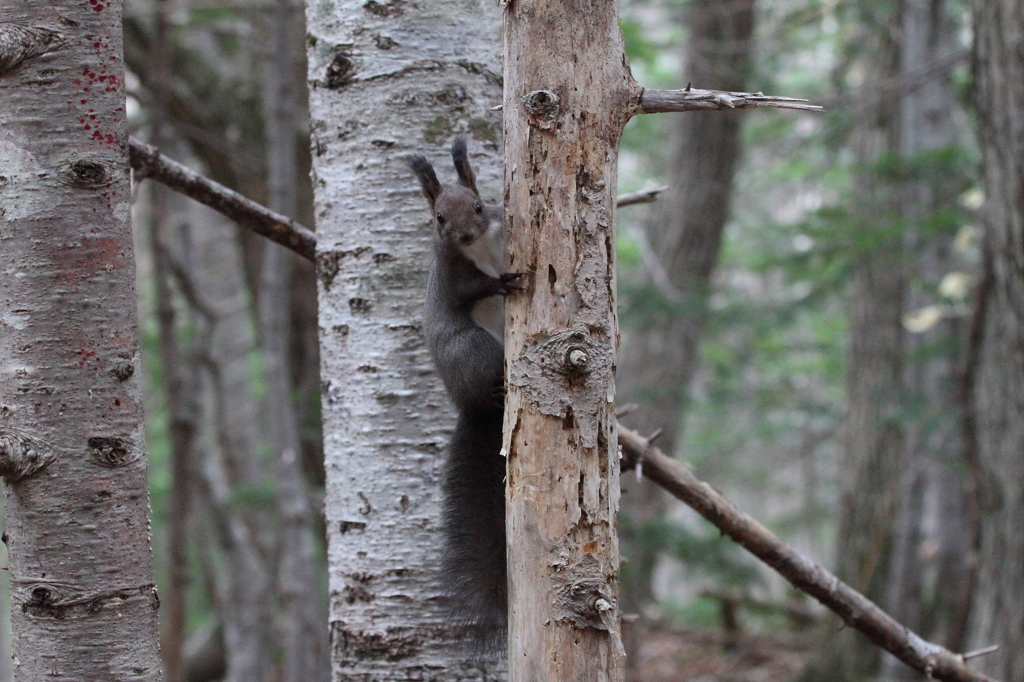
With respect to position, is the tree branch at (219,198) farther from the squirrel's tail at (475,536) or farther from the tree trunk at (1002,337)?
Result: the tree trunk at (1002,337)

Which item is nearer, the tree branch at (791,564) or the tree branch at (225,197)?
the tree branch at (225,197)

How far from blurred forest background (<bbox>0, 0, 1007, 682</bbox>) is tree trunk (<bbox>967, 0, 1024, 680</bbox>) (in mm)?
211

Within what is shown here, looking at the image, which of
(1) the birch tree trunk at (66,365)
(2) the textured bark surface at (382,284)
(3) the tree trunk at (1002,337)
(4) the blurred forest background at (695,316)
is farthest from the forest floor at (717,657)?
(1) the birch tree trunk at (66,365)

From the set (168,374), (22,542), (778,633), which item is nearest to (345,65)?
(22,542)

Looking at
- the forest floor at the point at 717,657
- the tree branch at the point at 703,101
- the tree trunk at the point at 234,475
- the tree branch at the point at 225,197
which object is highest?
the tree branch at the point at 703,101

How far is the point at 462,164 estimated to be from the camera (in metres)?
2.16

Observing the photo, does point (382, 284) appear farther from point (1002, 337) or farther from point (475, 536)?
point (1002, 337)

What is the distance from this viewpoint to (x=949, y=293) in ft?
17.0

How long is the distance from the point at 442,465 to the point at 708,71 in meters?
5.64

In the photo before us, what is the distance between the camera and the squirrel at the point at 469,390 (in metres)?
2.03

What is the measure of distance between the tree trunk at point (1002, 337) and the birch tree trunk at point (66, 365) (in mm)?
3224

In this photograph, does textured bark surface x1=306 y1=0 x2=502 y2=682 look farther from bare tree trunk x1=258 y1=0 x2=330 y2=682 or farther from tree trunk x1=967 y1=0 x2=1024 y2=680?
tree trunk x1=967 y1=0 x2=1024 y2=680

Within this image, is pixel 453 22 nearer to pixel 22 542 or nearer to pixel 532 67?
pixel 532 67

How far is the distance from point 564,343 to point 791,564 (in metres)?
1.15
